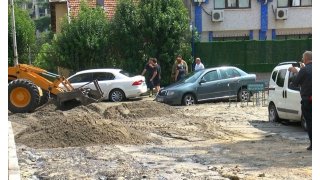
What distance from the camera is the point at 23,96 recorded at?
18.1m

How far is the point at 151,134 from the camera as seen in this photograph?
13.7 metres

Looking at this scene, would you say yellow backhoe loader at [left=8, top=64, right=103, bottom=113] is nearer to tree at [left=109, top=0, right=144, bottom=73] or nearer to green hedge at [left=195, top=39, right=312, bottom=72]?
tree at [left=109, top=0, right=144, bottom=73]

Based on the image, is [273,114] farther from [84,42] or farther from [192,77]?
[84,42]

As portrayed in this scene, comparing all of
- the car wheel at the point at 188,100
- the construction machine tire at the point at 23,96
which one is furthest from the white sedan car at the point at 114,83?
the construction machine tire at the point at 23,96

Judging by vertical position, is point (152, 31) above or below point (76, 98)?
above

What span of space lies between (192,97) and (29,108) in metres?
6.14

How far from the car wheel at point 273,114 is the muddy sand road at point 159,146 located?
272 millimetres

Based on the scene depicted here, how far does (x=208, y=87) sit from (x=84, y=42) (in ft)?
28.4

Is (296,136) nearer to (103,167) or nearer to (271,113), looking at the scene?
(271,113)

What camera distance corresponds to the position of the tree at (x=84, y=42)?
91.2ft

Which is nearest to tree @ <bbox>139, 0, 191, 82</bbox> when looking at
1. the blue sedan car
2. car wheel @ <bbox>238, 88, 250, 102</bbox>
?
the blue sedan car

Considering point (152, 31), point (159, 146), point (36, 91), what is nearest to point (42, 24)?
point (152, 31)

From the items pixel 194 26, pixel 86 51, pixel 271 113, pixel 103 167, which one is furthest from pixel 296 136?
pixel 194 26

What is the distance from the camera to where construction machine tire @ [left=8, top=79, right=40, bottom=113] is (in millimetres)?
17906
